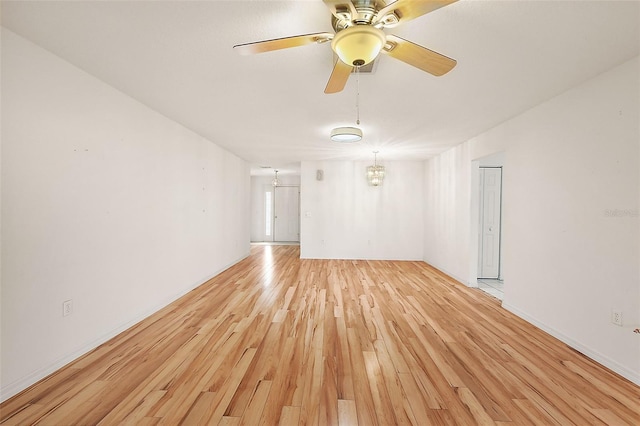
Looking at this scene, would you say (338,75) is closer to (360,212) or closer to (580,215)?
(580,215)

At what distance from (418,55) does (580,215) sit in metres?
2.38

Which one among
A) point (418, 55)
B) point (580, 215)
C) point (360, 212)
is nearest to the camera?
point (418, 55)

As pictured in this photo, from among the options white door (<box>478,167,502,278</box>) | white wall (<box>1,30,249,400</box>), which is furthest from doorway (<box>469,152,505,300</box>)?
white wall (<box>1,30,249,400</box>)

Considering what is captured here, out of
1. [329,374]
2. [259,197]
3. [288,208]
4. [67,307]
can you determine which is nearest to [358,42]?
[329,374]

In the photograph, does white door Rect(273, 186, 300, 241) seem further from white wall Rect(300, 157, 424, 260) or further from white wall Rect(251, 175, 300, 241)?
white wall Rect(300, 157, 424, 260)

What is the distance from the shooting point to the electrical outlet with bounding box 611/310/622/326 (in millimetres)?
2101

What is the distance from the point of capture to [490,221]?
4.91 m

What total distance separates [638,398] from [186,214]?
503 centimetres

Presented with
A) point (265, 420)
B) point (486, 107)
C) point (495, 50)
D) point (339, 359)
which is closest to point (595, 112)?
point (486, 107)

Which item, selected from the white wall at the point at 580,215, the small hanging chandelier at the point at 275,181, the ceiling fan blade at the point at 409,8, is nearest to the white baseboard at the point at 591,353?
the white wall at the point at 580,215

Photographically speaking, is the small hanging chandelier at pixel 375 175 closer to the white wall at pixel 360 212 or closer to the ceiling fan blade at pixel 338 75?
the white wall at pixel 360 212

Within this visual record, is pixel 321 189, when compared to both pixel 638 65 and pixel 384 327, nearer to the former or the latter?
pixel 384 327

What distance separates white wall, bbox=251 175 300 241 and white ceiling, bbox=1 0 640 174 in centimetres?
638

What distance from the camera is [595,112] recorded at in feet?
7.65
